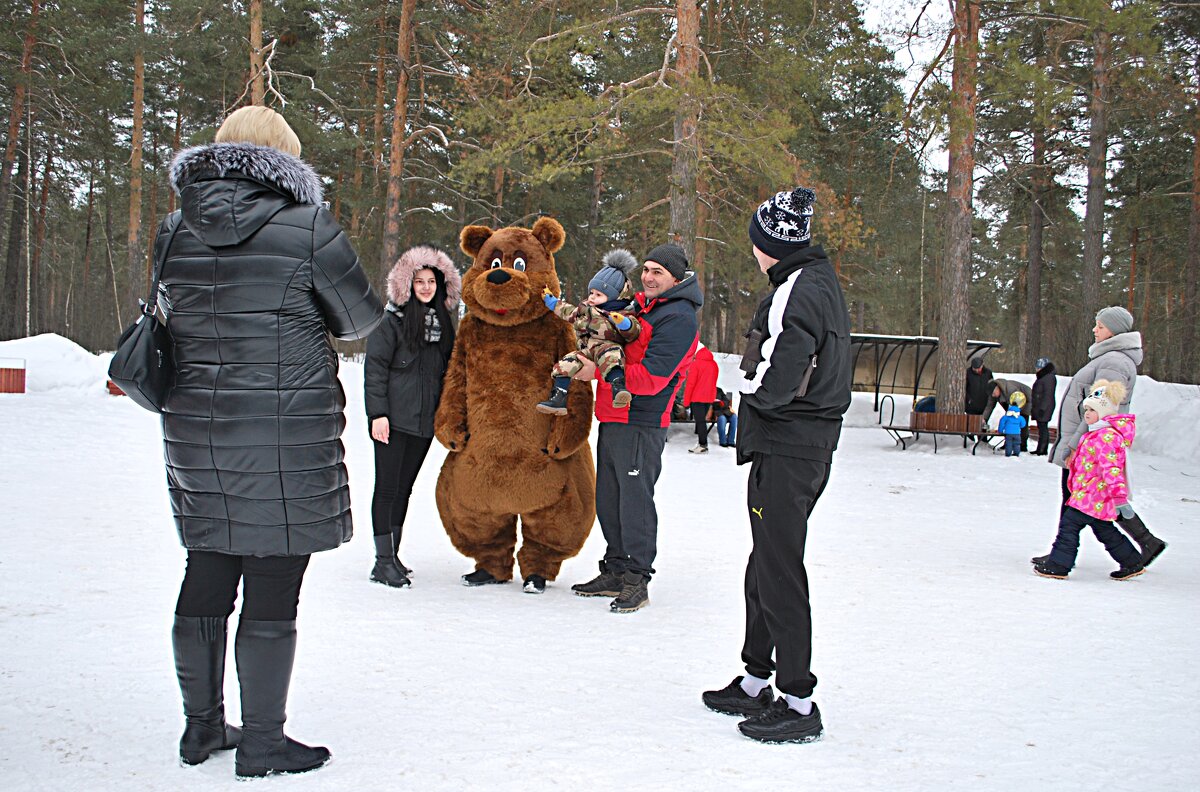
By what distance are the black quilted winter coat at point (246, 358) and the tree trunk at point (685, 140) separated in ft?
38.4

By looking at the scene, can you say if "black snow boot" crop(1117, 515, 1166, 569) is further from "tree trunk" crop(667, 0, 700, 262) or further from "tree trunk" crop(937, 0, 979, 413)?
"tree trunk" crop(937, 0, 979, 413)

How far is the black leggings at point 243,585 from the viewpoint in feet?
9.68

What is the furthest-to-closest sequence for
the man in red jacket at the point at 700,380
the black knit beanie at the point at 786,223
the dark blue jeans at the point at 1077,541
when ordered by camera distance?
the dark blue jeans at the point at 1077,541 → the man in red jacket at the point at 700,380 → the black knit beanie at the point at 786,223

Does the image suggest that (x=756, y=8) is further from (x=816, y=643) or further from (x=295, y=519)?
(x=295, y=519)

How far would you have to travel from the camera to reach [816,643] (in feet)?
15.6

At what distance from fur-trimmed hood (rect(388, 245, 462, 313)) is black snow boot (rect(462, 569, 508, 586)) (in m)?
1.63

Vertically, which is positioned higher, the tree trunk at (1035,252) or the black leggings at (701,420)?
the tree trunk at (1035,252)

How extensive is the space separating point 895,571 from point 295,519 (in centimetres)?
481

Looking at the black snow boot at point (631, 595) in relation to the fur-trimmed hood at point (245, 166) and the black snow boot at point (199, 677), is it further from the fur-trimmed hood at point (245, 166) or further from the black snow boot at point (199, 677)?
the fur-trimmed hood at point (245, 166)

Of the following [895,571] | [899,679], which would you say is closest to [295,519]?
[899,679]

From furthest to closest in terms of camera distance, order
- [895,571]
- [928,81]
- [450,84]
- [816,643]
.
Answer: [450,84]
[928,81]
[895,571]
[816,643]

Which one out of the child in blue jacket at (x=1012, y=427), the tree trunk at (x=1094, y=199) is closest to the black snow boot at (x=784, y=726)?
the child in blue jacket at (x=1012, y=427)

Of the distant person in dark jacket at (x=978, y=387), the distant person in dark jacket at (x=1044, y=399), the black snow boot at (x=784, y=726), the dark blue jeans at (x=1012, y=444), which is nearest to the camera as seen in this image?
the black snow boot at (x=784, y=726)

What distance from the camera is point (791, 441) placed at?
3.48 m
